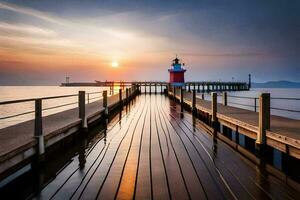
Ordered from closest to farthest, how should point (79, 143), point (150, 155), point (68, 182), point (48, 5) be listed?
point (68, 182), point (150, 155), point (79, 143), point (48, 5)

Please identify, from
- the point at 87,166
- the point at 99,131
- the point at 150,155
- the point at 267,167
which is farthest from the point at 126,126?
the point at 267,167

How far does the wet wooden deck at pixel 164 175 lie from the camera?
398cm

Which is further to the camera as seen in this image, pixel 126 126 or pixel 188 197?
pixel 126 126

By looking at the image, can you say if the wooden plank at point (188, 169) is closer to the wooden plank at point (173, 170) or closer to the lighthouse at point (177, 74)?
the wooden plank at point (173, 170)

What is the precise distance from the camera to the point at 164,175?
15.7 ft

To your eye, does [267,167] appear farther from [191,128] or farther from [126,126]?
[126,126]

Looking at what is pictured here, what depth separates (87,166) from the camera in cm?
541

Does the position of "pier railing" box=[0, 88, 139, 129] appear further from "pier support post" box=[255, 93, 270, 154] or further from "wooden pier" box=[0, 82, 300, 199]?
"pier support post" box=[255, 93, 270, 154]

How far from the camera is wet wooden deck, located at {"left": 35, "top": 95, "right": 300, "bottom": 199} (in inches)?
157

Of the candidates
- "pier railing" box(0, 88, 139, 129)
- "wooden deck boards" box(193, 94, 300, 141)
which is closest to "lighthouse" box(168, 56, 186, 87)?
"pier railing" box(0, 88, 139, 129)

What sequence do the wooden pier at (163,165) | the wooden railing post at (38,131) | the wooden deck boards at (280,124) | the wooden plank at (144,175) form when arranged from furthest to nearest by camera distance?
the wooden deck boards at (280,124) < the wooden railing post at (38,131) < the wooden pier at (163,165) < the wooden plank at (144,175)

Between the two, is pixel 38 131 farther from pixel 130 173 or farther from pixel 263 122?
pixel 263 122

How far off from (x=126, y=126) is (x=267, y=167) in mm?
6070

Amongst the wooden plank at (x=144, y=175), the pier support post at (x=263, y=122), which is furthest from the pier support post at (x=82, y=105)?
the pier support post at (x=263, y=122)
